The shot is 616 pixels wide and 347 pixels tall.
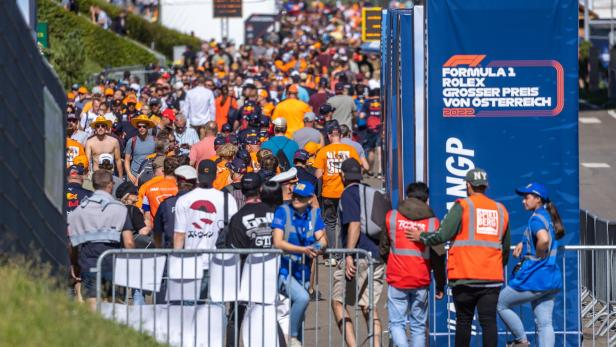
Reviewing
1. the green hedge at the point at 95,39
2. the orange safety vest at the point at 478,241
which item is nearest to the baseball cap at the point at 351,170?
the orange safety vest at the point at 478,241

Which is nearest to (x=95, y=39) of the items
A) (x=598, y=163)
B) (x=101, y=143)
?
(x=598, y=163)

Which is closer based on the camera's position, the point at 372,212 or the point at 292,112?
the point at 372,212

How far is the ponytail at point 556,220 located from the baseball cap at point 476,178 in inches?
24.1

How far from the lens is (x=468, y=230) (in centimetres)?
1151

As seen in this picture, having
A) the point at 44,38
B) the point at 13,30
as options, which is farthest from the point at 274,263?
the point at 44,38

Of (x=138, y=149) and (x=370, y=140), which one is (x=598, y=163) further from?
(x=138, y=149)

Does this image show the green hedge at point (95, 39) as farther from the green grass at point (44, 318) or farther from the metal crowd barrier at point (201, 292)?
the green grass at point (44, 318)

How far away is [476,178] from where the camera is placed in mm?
11562

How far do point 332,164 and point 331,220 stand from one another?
0.76 m

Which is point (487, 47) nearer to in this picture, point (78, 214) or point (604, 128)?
point (78, 214)

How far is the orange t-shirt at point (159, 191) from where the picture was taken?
14.7 m

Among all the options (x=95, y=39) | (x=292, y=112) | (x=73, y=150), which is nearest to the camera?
(x=73, y=150)

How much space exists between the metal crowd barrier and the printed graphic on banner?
1625 mm

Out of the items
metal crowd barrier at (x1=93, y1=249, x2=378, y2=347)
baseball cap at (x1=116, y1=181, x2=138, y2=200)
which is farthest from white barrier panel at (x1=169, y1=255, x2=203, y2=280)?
baseball cap at (x1=116, y1=181, x2=138, y2=200)
